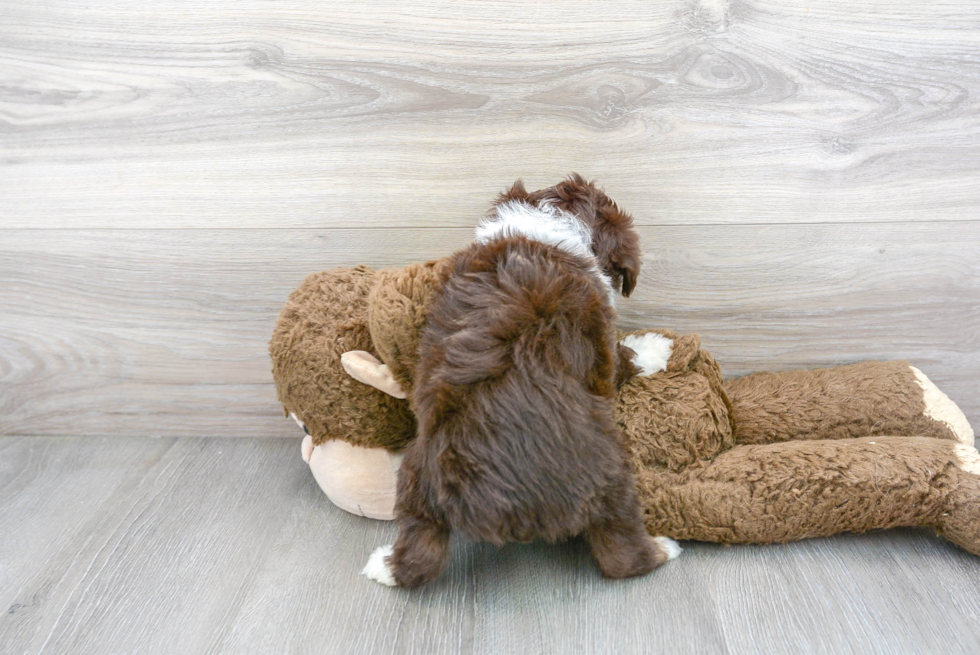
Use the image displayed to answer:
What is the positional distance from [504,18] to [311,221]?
→ 466 mm

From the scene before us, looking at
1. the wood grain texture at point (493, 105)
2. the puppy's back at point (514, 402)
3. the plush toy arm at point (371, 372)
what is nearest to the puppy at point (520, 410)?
the puppy's back at point (514, 402)

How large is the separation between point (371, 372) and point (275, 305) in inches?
14.0

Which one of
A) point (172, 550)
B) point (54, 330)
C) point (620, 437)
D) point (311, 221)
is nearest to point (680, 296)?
point (620, 437)

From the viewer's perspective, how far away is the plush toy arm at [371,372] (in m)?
0.97

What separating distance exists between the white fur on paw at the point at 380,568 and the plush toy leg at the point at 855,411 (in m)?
0.58

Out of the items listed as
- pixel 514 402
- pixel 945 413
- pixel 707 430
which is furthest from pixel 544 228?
pixel 945 413

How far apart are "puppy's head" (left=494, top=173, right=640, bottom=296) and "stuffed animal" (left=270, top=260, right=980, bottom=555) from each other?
0.16 m

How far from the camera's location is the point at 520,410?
2.62 ft

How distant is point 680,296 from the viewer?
1.17m

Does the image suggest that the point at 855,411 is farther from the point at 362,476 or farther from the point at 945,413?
the point at 362,476

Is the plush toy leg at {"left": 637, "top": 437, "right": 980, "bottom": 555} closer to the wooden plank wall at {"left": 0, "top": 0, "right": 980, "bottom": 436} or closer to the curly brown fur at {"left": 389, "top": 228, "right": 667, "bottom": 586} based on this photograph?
the curly brown fur at {"left": 389, "top": 228, "right": 667, "bottom": 586}

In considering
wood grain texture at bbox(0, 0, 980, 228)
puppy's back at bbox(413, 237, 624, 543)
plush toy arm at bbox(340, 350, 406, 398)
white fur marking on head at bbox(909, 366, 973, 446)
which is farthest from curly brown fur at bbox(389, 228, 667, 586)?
white fur marking on head at bbox(909, 366, 973, 446)

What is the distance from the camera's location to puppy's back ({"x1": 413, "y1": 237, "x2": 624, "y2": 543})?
80 centimetres

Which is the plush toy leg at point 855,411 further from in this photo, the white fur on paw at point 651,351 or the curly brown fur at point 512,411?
the curly brown fur at point 512,411
